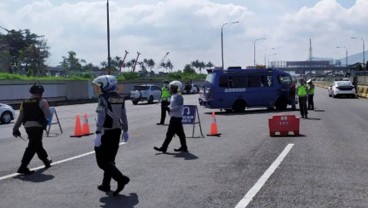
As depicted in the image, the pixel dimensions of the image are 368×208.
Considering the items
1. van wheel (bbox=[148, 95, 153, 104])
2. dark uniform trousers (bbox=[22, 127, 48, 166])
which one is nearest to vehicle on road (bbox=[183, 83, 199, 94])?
van wheel (bbox=[148, 95, 153, 104])

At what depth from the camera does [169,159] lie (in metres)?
11.4

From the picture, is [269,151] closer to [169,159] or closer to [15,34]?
[169,159]

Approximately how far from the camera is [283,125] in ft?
52.2

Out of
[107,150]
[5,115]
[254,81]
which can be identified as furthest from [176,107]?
[254,81]

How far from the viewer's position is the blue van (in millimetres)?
28219

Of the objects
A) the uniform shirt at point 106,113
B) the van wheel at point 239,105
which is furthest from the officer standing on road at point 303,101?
the uniform shirt at point 106,113

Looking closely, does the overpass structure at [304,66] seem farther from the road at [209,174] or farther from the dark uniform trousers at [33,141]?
the dark uniform trousers at [33,141]

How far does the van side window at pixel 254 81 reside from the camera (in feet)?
94.3

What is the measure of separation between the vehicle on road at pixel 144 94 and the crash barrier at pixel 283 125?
2898 cm

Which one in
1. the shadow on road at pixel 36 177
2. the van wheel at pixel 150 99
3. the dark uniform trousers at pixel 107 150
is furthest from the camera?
the van wheel at pixel 150 99

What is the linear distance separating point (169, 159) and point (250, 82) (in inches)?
707

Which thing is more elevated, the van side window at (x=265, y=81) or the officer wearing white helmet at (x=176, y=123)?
the van side window at (x=265, y=81)

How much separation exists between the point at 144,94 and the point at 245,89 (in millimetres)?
17616

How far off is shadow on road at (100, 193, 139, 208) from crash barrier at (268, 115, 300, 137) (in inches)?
344
